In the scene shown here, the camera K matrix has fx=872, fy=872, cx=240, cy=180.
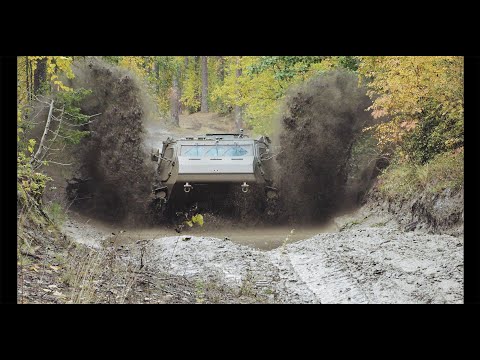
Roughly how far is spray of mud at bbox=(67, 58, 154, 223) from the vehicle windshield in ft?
2.19

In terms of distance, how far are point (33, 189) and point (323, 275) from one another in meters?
3.81

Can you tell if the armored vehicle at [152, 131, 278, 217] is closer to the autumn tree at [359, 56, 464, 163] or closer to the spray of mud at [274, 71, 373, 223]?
the spray of mud at [274, 71, 373, 223]

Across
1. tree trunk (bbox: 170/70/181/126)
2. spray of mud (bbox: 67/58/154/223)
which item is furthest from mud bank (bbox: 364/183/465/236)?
spray of mud (bbox: 67/58/154/223)

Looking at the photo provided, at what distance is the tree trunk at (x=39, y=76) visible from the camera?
1155 cm

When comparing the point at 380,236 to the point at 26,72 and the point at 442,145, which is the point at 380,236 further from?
the point at 26,72

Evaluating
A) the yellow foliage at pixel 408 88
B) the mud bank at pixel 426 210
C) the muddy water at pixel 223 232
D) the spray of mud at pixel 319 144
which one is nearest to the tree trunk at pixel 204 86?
the spray of mud at pixel 319 144

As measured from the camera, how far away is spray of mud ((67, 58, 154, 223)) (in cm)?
1263

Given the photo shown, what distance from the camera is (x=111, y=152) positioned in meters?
13.1

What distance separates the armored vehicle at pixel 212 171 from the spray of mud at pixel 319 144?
1.29ft

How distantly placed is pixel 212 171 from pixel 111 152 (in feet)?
5.15

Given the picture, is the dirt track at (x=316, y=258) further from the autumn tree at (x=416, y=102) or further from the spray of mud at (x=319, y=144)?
the autumn tree at (x=416, y=102)

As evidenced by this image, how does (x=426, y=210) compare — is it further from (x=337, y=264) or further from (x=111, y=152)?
(x=111, y=152)

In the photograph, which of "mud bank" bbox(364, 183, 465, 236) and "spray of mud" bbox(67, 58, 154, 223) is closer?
"mud bank" bbox(364, 183, 465, 236)
